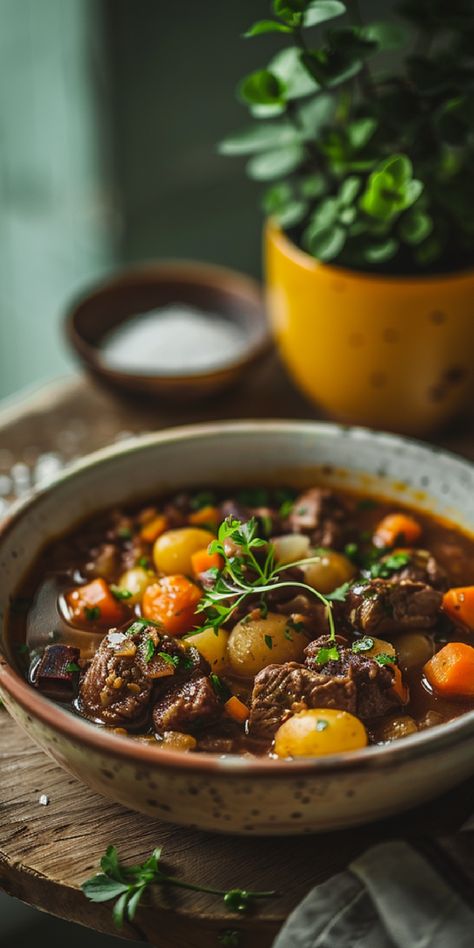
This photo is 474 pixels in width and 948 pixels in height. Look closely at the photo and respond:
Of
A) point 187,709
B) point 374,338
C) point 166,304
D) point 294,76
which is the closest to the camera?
point 187,709

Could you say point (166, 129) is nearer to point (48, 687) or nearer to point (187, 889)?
point (48, 687)

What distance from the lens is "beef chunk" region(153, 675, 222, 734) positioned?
207 cm

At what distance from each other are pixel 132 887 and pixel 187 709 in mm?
356

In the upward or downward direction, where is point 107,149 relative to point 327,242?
downward

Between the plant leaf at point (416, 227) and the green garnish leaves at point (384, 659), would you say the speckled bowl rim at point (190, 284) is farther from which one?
the green garnish leaves at point (384, 659)

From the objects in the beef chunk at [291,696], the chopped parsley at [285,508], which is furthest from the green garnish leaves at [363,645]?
the chopped parsley at [285,508]

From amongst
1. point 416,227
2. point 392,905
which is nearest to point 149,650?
point 392,905

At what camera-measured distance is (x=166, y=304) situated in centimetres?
376

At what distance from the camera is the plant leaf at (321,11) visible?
8.09ft

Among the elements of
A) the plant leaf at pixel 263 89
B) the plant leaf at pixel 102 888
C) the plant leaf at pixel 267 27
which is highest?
the plant leaf at pixel 267 27

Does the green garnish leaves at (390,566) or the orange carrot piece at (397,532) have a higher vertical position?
the green garnish leaves at (390,566)

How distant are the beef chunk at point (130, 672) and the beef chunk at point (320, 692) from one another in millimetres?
164

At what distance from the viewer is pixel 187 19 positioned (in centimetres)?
461

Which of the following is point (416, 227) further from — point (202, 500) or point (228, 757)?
point (228, 757)
